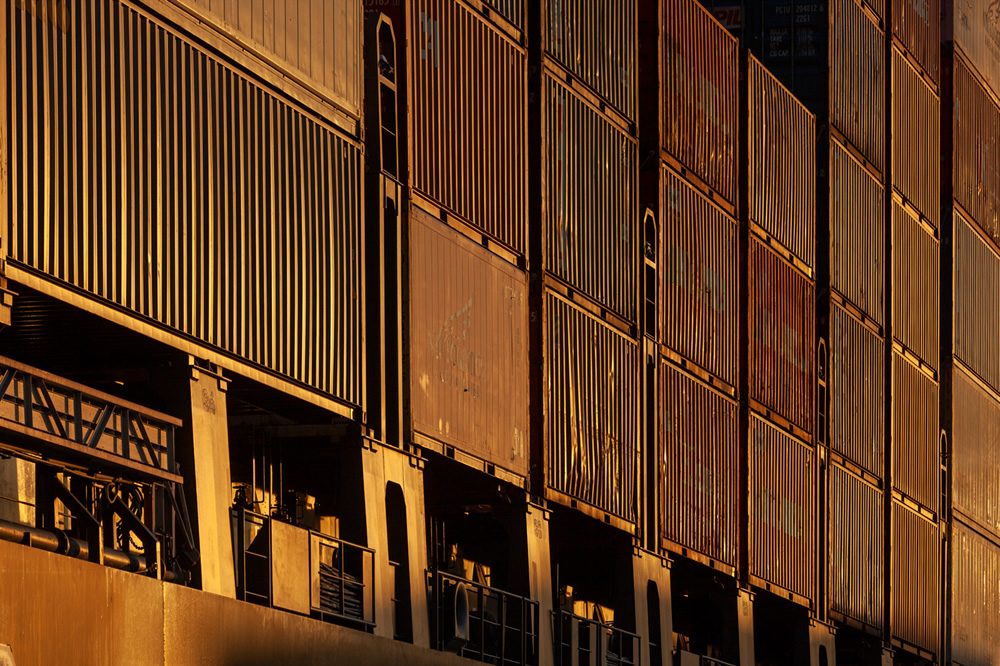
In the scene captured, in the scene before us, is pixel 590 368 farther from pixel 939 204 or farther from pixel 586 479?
pixel 939 204

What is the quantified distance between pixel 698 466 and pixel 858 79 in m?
17.9

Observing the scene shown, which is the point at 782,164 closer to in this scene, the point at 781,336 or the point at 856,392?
the point at 781,336

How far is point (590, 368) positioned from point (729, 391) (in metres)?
8.35

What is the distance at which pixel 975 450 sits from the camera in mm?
63344

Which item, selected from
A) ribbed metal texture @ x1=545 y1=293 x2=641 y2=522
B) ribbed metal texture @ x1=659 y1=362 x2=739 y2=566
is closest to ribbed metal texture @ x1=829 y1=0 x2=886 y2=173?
ribbed metal texture @ x1=659 y1=362 x2=739 y2=566

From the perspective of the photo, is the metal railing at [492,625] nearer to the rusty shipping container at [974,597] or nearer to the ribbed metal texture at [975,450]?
the rusty shipping container at [974,597]

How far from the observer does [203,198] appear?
23172 millimetres

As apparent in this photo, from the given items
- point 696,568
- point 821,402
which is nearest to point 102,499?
point 696,568

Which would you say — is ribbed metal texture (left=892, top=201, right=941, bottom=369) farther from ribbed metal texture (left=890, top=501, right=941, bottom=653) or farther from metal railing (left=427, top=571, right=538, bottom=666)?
metal railing (left=427, top=571, right=538, bottom=666)

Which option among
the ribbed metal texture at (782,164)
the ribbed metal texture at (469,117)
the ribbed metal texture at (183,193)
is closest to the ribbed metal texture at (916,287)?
the ribbed metal texture at (782,164)

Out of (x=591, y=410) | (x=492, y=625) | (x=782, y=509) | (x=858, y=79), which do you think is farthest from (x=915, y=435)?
(x=492, y=625)

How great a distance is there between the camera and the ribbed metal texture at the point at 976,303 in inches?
2472

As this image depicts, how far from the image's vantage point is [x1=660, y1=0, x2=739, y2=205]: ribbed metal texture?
1608 inches

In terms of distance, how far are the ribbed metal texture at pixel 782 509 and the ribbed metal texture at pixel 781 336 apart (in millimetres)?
726
